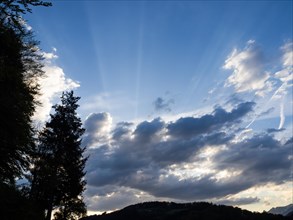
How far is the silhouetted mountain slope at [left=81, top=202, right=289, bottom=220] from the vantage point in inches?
5940

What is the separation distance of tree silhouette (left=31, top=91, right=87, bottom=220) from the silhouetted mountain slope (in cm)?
11240

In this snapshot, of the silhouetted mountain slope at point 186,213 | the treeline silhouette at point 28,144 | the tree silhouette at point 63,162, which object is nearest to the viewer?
the treeline silhouette at point 28,144

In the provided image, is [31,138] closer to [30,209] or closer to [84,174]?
[30,209]

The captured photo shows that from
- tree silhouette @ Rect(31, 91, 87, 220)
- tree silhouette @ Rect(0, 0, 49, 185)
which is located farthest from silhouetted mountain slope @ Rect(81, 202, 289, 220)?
tree silhouette @ Rect(0, 0, 49, 185)

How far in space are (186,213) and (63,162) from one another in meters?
142

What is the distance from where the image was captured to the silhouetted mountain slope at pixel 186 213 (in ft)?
495

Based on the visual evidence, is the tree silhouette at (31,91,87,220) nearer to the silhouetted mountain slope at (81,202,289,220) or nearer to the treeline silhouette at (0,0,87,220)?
the treeline silhouette at (0,0,87,220)

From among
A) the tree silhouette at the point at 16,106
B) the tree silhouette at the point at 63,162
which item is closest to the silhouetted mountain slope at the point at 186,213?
the tree silhouette at the point at 63,162

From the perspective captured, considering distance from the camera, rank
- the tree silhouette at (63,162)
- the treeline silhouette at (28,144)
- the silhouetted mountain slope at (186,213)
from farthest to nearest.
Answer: the silhouetted mountain slope at (186,213), the tree silhouette at (63,162), the treeline silhouette at (28,144)

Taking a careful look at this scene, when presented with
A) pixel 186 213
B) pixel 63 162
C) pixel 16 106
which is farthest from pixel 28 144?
pixel 186 213

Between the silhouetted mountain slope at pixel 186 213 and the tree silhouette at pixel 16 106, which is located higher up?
the silhouetted mountain slope at pixel 186 213

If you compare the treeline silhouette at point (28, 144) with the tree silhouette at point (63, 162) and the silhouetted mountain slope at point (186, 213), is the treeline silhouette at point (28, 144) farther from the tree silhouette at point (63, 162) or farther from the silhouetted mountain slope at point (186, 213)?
the silhouetted mountain slope at point (186, 213)

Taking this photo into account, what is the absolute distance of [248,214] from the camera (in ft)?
495

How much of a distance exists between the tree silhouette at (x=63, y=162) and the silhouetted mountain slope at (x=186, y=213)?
11240 centimetres
